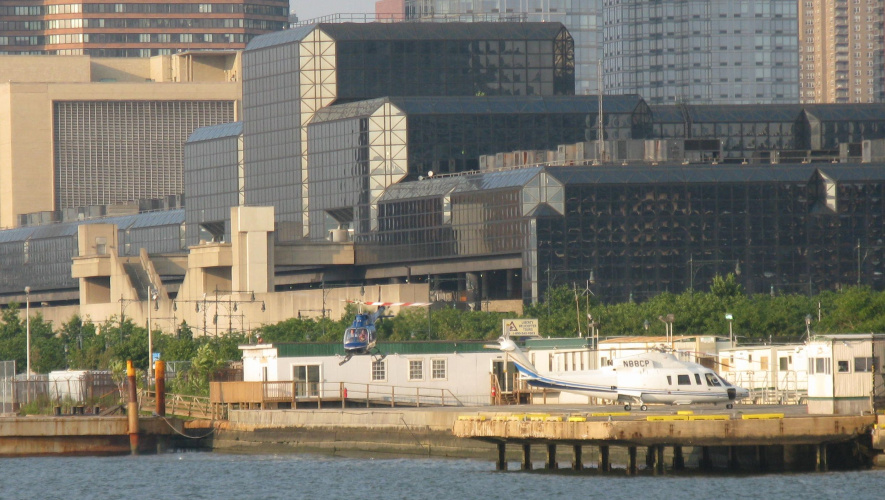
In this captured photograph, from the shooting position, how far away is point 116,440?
115 metres

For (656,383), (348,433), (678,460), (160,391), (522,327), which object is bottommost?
(678,460)

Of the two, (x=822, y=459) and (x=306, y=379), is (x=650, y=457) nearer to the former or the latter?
(x=822, y=459)

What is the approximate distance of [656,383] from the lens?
102 metres

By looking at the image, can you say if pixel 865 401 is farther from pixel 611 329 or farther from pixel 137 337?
pixel 137 337

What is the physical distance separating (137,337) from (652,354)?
9454cm

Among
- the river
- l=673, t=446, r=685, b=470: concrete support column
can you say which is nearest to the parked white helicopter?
the river

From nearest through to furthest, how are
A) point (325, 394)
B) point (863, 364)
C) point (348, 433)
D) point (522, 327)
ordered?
point (863, 364) → point (348, 433) → point (325, 394) → point (522, 327)

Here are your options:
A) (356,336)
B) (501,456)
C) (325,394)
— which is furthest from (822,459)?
(325,394)

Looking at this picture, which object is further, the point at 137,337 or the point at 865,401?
the point at 137,337

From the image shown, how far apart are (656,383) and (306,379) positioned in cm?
2598

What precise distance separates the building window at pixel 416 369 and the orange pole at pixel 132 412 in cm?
1721

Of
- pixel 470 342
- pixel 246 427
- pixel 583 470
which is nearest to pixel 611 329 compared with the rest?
pixel 470 342

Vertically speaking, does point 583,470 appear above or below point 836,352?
below

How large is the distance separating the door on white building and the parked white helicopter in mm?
20329
